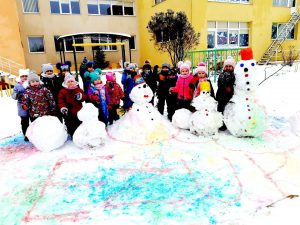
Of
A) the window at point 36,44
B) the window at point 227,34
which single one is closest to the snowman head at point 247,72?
the window at point 227,34

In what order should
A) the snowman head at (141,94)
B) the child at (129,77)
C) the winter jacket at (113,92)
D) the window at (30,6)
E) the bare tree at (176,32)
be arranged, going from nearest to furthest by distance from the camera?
the snowman head at (141,94), the winter jacket at (113,92), the child at (129,77), the bare tree at (176,32), the window at (30,6)

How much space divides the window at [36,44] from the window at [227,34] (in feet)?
37.6

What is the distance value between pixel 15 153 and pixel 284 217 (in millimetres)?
4134

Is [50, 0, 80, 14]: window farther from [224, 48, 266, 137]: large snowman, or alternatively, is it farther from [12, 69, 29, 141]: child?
[224, 48, 266, 137]: large snowman

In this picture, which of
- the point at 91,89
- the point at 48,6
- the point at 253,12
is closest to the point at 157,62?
the point at 253,12

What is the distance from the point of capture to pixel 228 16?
16.1 metres

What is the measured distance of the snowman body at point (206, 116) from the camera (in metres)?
4.47

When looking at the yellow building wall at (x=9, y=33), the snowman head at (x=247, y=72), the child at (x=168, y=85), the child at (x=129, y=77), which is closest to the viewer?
the snowman head at (x=247, y=72)

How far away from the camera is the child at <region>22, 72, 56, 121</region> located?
4414 millimetres

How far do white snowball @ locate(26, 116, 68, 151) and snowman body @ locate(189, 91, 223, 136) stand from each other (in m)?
2.41

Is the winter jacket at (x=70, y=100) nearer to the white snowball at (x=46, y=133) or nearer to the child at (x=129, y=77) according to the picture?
the white snowball at (x=46, y=133)

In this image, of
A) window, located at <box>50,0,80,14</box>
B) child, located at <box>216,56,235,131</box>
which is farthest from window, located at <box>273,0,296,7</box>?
child, located at <box>216,56,235,131</box>

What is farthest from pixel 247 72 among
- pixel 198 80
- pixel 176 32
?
pixel 176 32

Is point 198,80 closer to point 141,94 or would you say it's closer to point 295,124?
point 141,94
